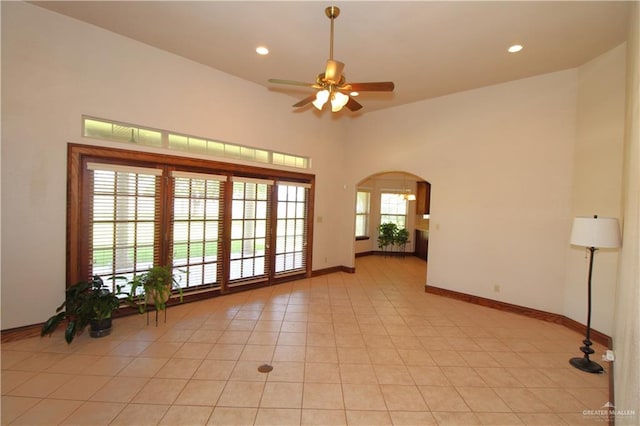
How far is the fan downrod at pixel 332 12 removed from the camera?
2.95m

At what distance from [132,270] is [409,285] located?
509 centimetres

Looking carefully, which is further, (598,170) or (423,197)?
(423,197)

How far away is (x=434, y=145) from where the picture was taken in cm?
551

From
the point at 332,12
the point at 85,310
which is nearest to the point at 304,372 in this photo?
the point at 85,310

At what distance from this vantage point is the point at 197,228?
4555mm

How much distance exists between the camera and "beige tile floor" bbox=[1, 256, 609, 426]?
2.22m

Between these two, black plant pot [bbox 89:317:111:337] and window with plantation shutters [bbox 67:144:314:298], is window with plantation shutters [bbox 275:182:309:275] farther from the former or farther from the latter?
black plant pot [bbox 89:317:111:337]

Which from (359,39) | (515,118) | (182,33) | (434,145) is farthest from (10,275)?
(515,118)

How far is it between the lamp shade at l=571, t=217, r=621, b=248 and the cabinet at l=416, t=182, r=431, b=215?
6726 mm

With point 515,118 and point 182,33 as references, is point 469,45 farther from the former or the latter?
point 182,33

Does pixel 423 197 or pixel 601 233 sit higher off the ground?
pixel 423 197

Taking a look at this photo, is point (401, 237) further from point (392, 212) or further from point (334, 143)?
point (334, 143)

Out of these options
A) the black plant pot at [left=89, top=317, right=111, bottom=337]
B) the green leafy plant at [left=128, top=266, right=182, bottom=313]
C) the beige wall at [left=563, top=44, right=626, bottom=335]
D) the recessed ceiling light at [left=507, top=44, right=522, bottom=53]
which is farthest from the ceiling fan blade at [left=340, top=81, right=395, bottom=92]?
the black plant pot at [left=89, top=317, right=111, bottom=337]

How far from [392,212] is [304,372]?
311 inches
